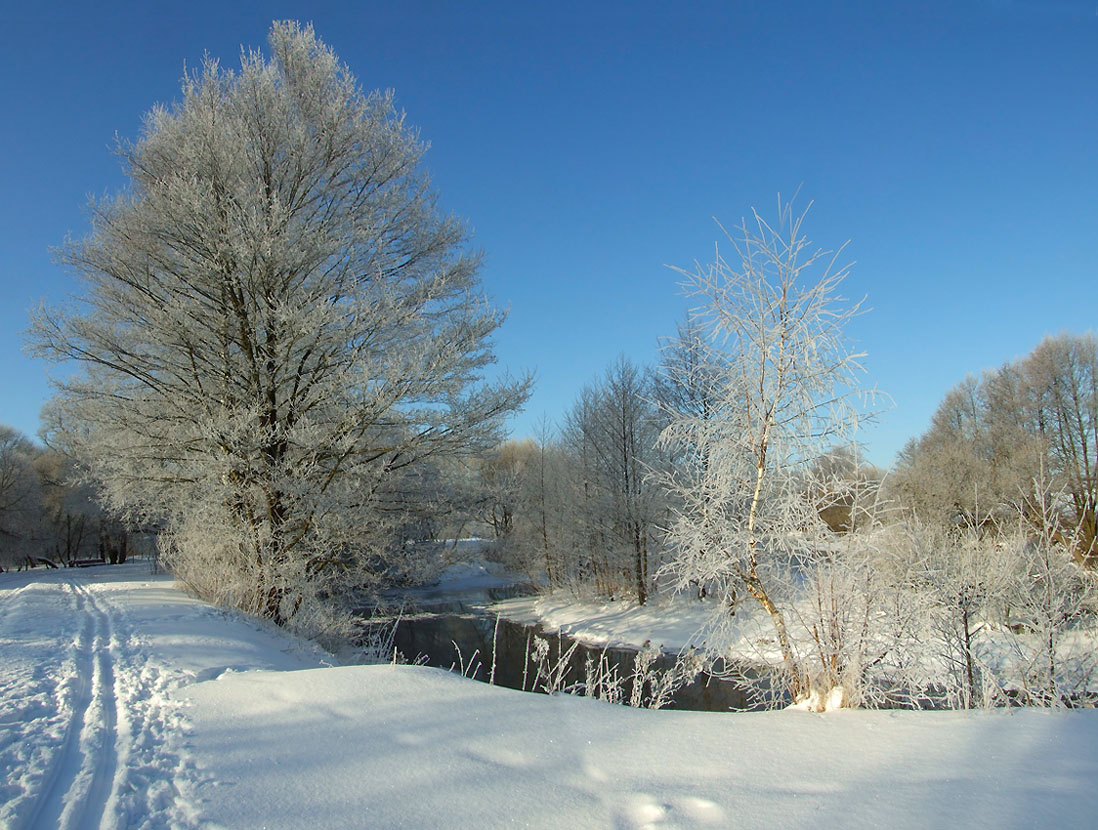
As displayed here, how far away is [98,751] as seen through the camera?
337cm

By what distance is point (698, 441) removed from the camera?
228 inches

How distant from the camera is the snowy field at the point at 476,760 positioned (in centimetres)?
255

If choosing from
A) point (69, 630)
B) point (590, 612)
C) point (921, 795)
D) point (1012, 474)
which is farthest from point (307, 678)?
point (1012, 474)

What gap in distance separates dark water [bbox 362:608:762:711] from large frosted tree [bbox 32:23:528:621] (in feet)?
9.87

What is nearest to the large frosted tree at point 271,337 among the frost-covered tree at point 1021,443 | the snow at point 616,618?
the snow at point 616,618

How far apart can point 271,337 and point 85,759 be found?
700cm

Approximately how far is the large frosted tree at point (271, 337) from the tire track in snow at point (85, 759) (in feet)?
12.5

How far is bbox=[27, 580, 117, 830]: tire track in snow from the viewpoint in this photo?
104 inches

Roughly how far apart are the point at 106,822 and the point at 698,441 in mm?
4785

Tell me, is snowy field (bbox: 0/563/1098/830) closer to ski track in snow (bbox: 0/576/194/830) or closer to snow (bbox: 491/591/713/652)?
ski track in snow (bbox: 0/576/194/830)

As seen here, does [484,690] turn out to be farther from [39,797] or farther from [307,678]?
[39,797]

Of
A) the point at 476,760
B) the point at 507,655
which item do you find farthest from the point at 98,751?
the point at 507,655

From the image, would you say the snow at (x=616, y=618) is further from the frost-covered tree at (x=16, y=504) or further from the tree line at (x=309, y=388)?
the frost-covered tree at (x=16, y=504)

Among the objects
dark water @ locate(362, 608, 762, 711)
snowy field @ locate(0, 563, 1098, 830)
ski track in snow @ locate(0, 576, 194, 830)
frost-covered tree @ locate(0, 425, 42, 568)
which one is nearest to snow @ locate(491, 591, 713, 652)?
dark water @ locate(362, 608, 762, 711)
